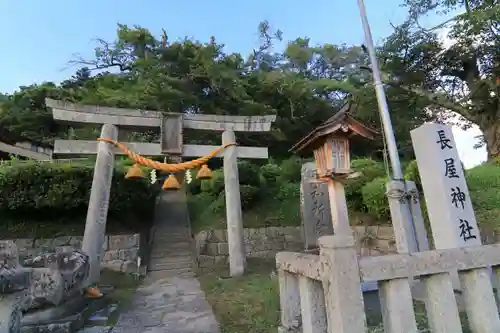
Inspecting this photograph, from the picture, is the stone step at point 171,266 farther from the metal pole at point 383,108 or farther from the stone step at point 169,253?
the metal pole at point 383,108

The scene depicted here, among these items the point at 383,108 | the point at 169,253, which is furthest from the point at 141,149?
the point at 383,108

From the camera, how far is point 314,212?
7.58m

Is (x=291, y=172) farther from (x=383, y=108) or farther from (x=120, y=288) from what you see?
(x=120, y=288)

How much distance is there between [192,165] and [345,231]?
4.32 meters

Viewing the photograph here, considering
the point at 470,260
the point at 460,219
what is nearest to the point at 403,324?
the point at 470,260

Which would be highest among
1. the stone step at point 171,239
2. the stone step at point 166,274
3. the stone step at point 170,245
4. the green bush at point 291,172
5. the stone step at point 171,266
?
the green bush at point 291,172

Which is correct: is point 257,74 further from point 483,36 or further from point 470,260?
point 470,260

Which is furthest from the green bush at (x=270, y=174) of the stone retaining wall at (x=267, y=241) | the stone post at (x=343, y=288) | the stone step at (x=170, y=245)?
the stone post at (x=343, y=288)

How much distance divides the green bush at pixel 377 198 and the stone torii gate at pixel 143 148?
136 inches

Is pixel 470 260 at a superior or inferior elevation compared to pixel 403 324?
superior

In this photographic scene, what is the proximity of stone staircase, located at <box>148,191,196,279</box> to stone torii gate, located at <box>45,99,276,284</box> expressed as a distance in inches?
84.7

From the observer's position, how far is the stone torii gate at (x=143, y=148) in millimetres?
7477

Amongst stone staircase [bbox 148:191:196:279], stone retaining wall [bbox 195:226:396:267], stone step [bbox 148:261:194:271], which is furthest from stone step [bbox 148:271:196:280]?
stone retaining wall [bbox 195:226:396:267]

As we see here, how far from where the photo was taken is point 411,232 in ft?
19.7
